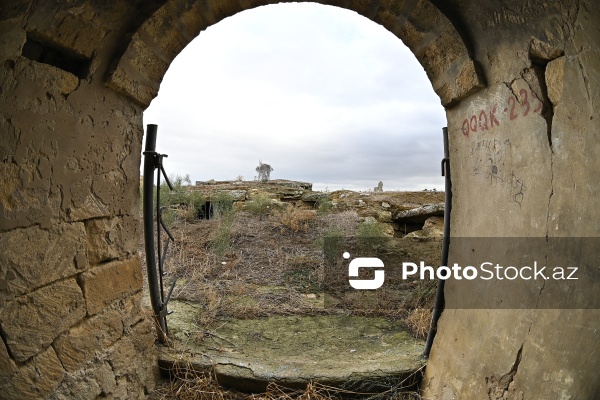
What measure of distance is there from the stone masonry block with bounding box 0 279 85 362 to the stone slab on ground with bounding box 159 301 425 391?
1018 mm

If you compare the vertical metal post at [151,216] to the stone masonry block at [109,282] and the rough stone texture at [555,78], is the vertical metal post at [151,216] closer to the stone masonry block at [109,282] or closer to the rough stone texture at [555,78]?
the stone masonry block at [109,282]

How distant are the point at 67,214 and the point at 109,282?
0.54 meters

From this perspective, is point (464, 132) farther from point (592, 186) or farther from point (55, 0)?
point (55, 0)

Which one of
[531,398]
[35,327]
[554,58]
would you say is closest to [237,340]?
[35,327]

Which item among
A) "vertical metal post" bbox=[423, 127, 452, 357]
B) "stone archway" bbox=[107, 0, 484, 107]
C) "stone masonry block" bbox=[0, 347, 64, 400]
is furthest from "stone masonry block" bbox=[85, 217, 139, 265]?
"vertical metal post" bbox=[423, 127, 452, 357]

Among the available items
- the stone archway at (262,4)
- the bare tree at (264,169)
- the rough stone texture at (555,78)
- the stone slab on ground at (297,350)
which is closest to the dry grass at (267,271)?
the stone slab on ground at (297,350)

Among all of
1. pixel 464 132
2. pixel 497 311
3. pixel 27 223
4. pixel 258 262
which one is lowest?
pixel 258 262

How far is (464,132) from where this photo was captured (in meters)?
2.57

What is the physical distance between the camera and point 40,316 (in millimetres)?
1868

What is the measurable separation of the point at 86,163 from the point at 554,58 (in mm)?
2356

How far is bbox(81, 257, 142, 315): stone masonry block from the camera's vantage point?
223 cm

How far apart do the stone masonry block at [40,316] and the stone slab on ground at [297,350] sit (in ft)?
3.34

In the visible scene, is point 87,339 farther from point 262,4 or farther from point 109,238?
point 262,4

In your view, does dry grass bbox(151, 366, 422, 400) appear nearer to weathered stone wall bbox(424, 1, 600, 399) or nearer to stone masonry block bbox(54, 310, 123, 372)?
weathered stone wall bbox(424, 1, 600, 399)
